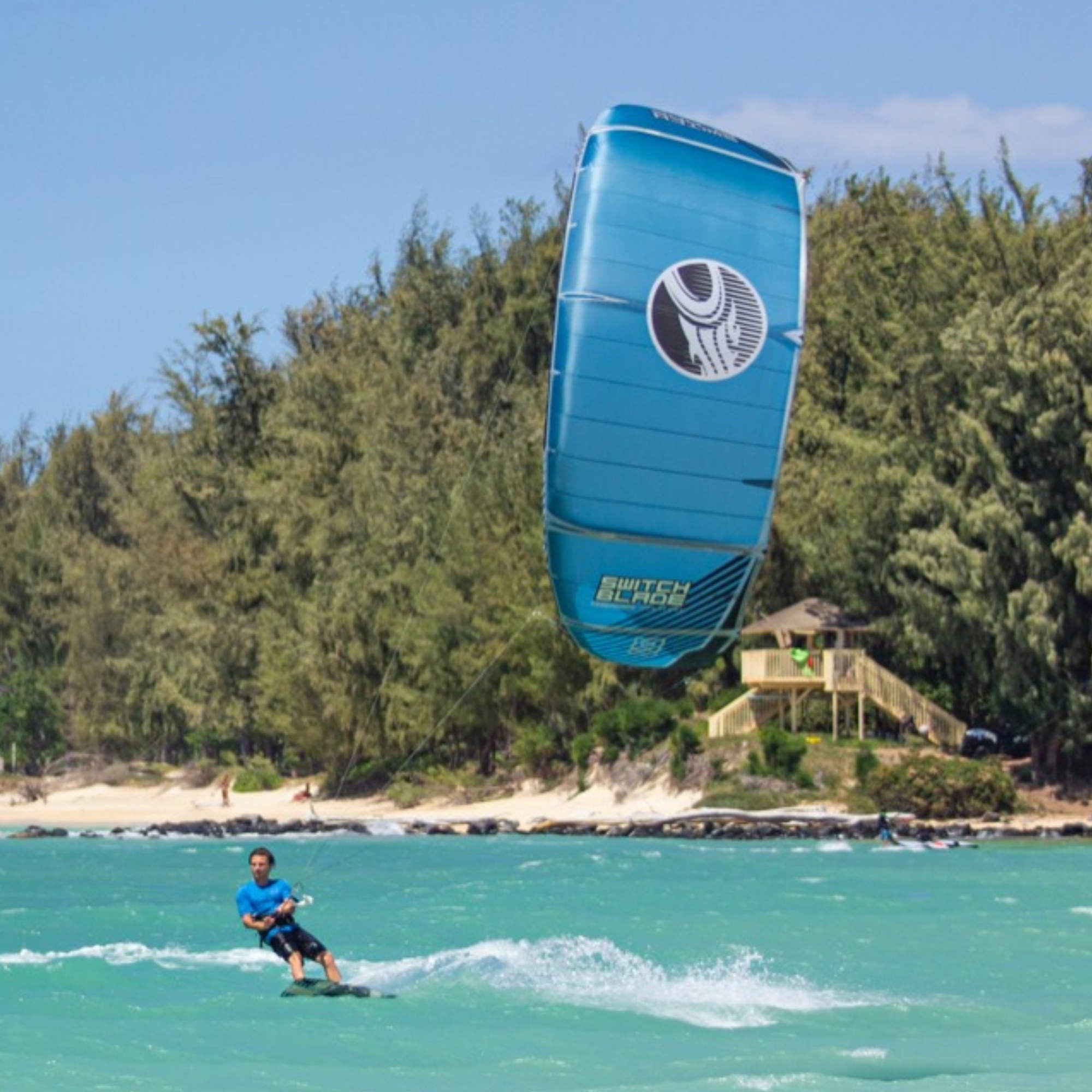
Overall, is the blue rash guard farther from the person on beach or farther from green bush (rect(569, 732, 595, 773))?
green bush (rect(569, 732, 595, 773))

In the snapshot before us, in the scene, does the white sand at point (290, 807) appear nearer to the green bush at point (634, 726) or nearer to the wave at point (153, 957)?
the green bush at point (634, 726)

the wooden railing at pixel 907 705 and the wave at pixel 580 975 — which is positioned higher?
the wooden railing at pixel 907 705

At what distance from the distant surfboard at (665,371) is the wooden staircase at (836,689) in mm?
25366

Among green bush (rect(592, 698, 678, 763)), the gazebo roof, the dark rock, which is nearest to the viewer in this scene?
the gazebo roof

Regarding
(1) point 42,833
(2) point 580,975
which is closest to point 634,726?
(1) point 42,833

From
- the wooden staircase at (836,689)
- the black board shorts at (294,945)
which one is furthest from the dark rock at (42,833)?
the black board shorts at (294,945)

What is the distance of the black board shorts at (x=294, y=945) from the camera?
18125 millimetres

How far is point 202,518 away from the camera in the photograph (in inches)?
2450

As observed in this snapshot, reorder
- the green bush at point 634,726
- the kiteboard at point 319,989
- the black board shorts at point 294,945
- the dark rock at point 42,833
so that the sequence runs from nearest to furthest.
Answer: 1. the black board shorts at point 294,945
2. the kiteboard at point 319,989
3. the green bush at point 634,726
4. the dark rock at point 42,833

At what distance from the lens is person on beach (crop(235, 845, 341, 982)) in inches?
699

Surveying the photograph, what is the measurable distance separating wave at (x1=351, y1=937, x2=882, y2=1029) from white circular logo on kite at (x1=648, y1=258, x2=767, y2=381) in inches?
226

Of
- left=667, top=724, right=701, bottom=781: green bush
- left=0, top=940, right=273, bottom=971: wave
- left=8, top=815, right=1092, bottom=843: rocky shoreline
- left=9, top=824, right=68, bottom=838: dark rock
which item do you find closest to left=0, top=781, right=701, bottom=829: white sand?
left=667, top=724, right=701, bottom=781: green bush

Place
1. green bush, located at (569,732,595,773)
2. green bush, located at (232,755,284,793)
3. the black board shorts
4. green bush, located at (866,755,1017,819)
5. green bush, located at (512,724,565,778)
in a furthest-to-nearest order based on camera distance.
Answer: green bush, located at (232,755,284,793), green bush, located at (512,724,565,778), green bush, located at (569,732,595,773), green bush, located at (866,755,1017,819), the black board shorts

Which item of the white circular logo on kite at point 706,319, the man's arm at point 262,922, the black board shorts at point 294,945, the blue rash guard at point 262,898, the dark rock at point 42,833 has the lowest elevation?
the dark rock at point 42,833
